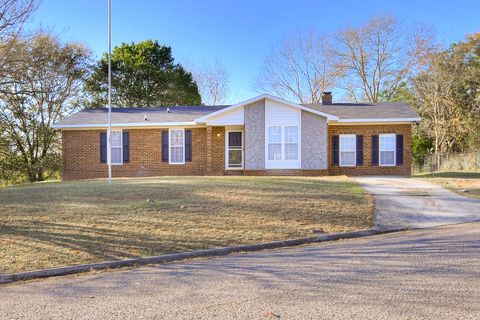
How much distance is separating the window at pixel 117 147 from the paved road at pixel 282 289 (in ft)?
53.2

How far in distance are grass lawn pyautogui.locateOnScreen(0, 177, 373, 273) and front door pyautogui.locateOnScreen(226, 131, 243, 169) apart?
8572mm

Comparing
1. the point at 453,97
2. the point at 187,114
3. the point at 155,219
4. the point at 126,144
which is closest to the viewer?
the point at 155,219

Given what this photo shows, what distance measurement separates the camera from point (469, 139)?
30344mm

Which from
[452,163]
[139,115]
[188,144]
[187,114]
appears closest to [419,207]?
[188,144]

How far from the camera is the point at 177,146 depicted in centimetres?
2102

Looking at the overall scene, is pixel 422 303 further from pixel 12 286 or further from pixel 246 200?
pixel 246 200

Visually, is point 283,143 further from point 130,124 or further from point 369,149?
point 130,124

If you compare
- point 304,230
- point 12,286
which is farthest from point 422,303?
point 12,286

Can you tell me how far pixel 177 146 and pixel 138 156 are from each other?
6.95 ft

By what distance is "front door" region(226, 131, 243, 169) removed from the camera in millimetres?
20844

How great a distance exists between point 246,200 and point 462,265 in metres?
5.81

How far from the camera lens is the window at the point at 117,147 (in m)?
21.3

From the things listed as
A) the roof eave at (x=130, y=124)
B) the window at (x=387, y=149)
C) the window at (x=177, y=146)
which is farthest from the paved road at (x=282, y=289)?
the window at (x=177, y=146)

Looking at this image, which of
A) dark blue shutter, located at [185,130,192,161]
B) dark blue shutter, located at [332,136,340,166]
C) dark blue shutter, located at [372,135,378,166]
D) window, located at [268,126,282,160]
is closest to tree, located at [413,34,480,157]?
dark blue shutter, located at [372,135,378,166]
